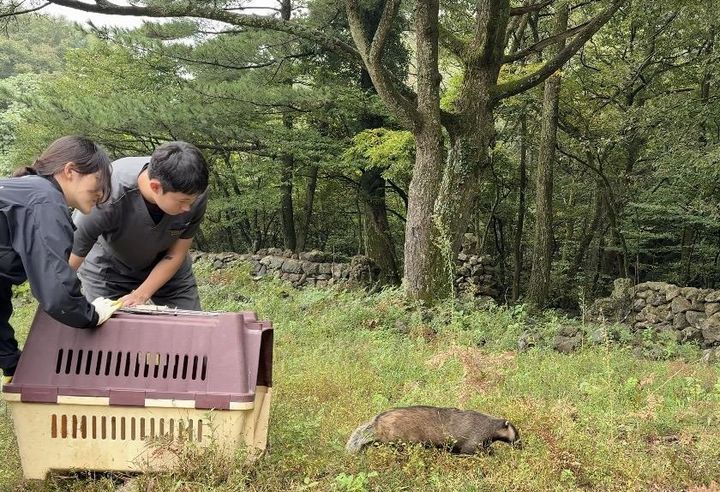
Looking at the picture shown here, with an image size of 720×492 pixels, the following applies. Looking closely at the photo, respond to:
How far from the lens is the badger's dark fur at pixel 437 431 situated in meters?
2.94

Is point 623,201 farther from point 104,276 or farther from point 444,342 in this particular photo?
point 104,276

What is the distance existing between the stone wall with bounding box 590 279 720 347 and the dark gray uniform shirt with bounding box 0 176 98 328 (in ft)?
27.3

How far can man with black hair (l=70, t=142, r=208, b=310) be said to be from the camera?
271 centimetres

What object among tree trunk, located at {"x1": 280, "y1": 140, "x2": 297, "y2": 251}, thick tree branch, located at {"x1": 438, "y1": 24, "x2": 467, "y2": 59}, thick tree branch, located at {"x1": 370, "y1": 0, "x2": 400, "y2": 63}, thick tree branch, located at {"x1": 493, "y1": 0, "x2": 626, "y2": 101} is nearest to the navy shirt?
thick tree branch, located at {"x1": 370, "y1": 0, "x2": 400, "y2": 63}

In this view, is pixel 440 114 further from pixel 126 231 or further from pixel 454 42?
pixel 126 231

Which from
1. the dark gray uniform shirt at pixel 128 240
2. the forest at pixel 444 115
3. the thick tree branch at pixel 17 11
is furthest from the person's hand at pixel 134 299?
the thick tree branch at pixel 17 11

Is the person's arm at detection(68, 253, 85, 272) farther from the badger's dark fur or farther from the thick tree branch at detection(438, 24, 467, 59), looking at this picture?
the thick tree branch at detection(438, 24, 467, 59)

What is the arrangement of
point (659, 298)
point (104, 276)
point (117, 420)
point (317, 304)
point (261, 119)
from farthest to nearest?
point (261, 119), point (659, 298), point (317, 304), point (104, 276), point (117, 420)

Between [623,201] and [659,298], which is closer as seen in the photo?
[659,298]

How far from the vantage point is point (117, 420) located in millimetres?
2398

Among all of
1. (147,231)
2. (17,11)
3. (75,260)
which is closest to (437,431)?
(147,231)

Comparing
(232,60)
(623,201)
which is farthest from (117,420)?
(623,201)

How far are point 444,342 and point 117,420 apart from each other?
3826mm

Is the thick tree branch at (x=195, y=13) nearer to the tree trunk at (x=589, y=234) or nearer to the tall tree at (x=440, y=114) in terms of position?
the tall tree at (x=440, y=114)
